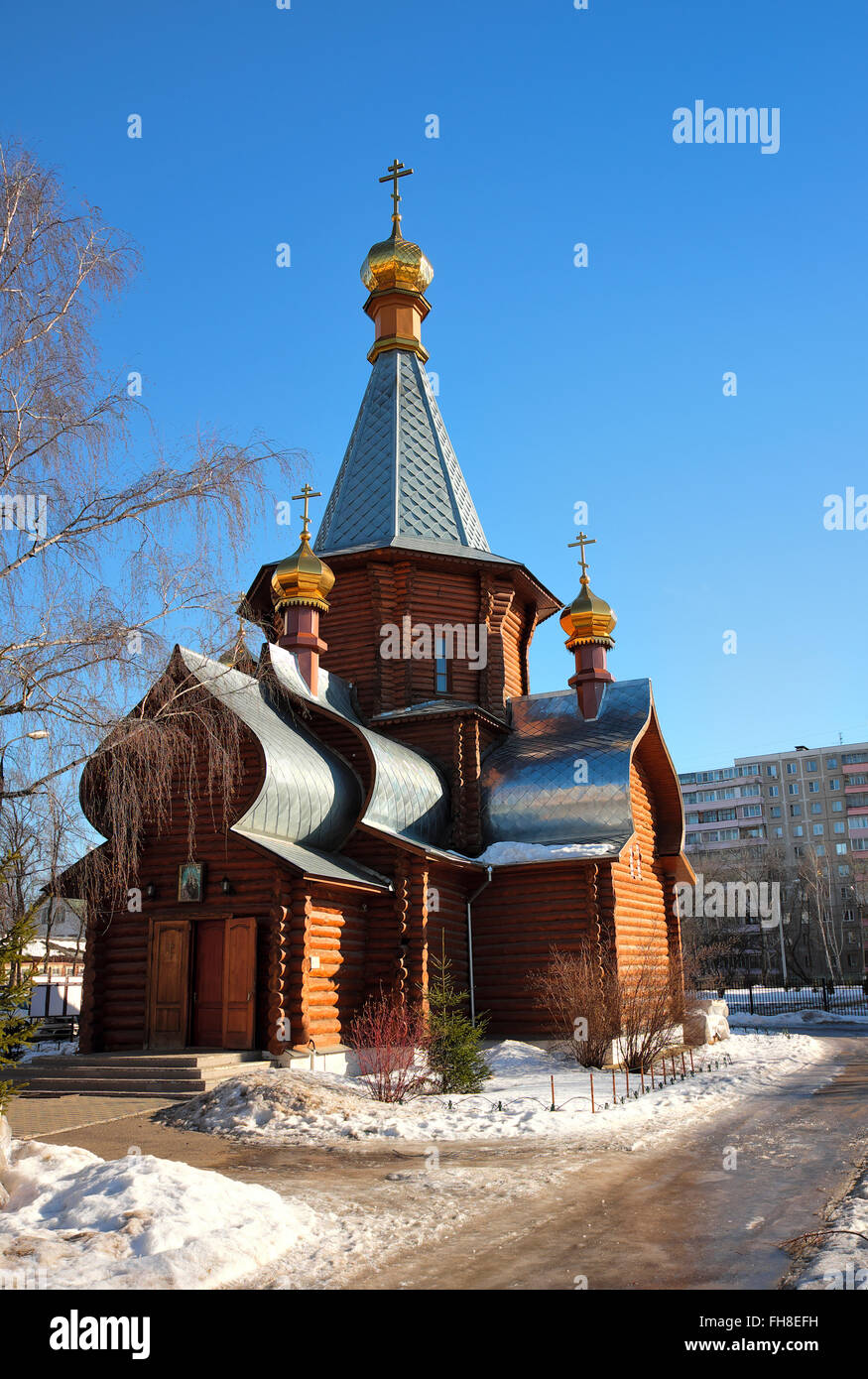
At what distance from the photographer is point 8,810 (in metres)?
8.20

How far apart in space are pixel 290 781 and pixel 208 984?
9.71 feet

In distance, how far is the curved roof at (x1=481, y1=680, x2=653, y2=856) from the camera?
16.2 m

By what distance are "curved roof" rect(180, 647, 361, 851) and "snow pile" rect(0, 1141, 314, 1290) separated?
6.54 metres

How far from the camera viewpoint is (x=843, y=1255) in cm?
480

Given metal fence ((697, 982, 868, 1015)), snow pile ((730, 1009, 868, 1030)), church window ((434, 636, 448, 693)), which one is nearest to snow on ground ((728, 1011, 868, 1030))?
snow pile ((730, 1009, 868, 1030))

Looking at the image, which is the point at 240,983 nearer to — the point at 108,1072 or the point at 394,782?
the point at 108,1072

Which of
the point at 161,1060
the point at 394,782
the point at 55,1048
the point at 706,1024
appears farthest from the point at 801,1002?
the point at 161,1060

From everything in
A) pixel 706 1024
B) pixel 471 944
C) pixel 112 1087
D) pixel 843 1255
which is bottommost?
pixel 706 1024

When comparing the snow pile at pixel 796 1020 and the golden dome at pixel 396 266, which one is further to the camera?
the snow pile at pixel 796 1020

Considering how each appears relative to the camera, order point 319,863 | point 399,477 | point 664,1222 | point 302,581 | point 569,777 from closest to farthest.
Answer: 1. point 664,1222
2. point 319,863
3. point 569,777
4. point 302,581
5. point 399,477

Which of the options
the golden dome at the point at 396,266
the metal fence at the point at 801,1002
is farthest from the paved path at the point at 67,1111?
the metal fence at the point at 801,1002

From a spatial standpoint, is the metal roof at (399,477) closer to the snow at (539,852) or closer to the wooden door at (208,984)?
the snow at (539,852)

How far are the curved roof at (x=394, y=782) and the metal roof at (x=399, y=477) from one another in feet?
11.7

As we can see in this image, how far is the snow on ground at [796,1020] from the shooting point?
27478 mm
